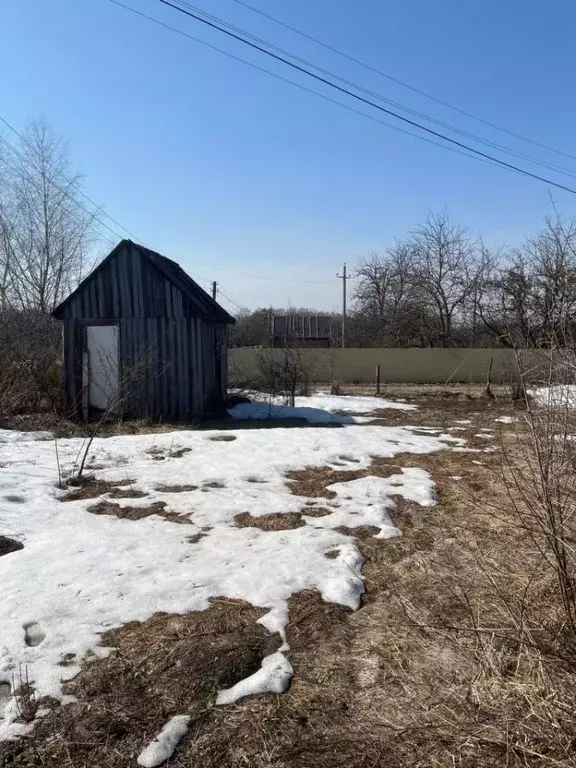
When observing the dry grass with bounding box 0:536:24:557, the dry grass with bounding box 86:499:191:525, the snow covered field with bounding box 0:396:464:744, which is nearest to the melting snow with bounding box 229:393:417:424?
the snow covered field with bounding box 0:396:464:744

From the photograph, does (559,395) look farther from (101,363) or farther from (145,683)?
(101,363)

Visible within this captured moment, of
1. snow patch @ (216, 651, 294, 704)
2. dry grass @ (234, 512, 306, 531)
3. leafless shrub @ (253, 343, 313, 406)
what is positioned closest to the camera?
snow patch @ (216, 651, 294, 704)

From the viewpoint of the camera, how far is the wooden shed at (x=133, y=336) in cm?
1251

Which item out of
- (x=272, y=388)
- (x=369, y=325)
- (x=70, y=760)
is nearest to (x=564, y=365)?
(x=70, y=760)

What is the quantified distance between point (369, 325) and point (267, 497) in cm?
3759

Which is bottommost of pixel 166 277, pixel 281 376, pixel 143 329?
pixel 281 376

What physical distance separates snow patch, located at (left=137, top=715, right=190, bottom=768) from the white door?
413 inches

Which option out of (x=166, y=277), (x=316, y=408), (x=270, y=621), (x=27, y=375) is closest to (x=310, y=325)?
(x=316, y=408)

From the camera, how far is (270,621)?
12.3ft

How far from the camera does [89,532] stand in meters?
5.33

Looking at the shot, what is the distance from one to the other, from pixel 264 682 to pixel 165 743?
62 centimetres

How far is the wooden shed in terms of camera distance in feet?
41.0

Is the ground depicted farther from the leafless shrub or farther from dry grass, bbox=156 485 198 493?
the leafless shrub

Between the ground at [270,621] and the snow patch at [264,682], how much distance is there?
0.05 m
